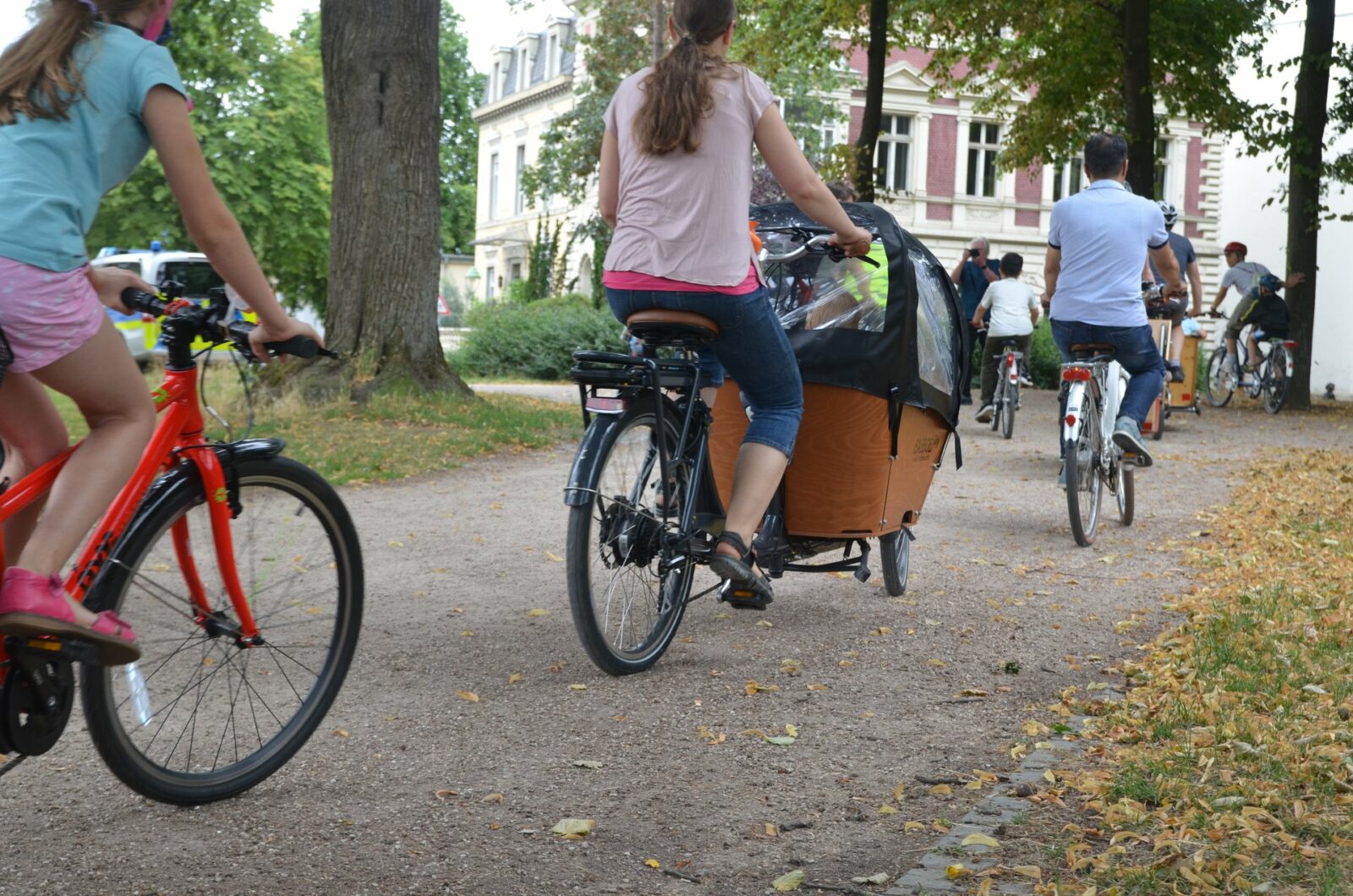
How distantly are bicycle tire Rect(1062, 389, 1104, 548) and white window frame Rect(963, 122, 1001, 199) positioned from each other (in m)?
42.0

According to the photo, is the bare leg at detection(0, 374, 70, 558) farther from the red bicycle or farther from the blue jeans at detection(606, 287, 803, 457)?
the blue jeans at detection(606, 287, 803, 457)

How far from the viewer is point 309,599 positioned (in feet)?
13.0

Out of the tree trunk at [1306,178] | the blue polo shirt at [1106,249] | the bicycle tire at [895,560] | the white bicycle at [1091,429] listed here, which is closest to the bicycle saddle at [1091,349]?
the white bicycle at [1091,429]

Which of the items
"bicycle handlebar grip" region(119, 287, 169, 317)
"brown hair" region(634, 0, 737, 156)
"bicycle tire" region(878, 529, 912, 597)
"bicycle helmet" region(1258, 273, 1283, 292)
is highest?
"bicycle helmet" region(1258, 273, 1283, 292)

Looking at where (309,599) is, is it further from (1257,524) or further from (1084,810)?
(1257,524)

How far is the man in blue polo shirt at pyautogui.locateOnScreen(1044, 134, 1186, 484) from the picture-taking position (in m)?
8.57

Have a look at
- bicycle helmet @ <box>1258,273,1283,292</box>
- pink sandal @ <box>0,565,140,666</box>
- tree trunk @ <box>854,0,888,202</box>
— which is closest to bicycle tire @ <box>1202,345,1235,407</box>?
bicycle helmet @ <box>1258,273,1283,292</box>

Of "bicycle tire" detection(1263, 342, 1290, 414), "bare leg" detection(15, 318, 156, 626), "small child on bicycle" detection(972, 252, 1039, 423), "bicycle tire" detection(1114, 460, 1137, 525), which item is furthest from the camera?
"bicycle tire" detection(1263, 342, 1290, 414)

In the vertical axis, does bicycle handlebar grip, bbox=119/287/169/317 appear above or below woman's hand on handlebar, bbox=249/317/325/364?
above

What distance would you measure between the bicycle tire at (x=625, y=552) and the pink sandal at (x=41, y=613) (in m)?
Answer: 1.65

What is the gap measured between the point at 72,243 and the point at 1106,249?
6490 mm

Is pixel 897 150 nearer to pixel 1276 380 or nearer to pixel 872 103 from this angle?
pixel 872 103

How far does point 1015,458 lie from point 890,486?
7862 mm

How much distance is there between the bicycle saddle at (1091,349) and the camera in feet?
28.8
